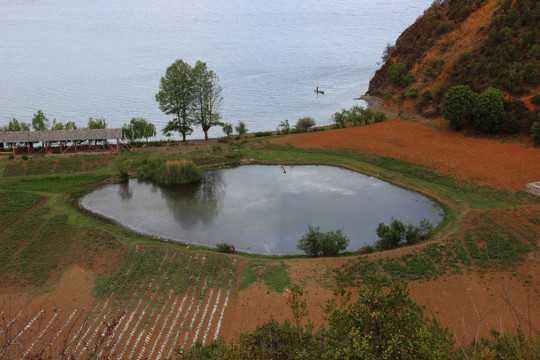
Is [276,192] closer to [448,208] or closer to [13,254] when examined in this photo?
[448,208]

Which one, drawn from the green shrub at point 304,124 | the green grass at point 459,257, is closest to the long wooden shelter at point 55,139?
the green shrub at point 304,124

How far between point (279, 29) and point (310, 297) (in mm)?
115673

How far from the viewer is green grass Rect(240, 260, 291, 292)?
24281mm

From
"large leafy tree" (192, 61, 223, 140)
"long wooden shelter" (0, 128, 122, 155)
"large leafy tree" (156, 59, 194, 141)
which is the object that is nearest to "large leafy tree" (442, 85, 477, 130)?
"large leafy tree" (192, 61, 223, 140)

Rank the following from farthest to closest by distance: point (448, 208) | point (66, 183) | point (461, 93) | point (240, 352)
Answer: point (461, 93) < point (66, 183) < point (448, 208) < point (240, 352)

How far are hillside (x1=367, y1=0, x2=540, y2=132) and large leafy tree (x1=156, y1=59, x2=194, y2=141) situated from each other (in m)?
26.6

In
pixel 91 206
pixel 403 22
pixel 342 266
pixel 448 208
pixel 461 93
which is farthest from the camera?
pixel 403 22

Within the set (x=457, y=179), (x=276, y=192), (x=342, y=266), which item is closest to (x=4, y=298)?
(x=342, y=266)

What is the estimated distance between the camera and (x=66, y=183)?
39.2 meters

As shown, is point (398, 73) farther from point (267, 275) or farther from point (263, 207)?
point (267, 275)

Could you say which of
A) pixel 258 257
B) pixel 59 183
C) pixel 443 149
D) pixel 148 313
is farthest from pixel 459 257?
pixel 59 183

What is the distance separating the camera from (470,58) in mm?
52250

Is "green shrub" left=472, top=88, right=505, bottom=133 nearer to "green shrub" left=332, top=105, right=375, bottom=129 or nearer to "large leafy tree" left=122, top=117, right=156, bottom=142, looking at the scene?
"green shrub" left=332, top=105, right=375, bottom=129

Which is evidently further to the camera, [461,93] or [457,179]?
[461,93]
